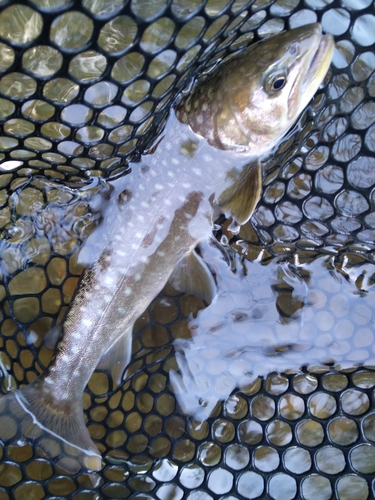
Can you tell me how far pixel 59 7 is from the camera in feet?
4.39

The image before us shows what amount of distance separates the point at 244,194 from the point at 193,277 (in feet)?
1.41

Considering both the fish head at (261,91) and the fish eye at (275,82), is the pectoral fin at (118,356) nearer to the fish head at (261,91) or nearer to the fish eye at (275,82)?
the fish head at (261,91)

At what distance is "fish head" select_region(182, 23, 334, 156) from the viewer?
161 cm

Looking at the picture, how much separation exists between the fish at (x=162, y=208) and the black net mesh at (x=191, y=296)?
3.7 inches

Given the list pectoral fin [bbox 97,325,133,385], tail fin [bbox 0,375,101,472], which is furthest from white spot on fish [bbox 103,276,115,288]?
tail fin [bbox 0,375,101,472]

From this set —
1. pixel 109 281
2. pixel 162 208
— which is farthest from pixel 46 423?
pixel 162 208

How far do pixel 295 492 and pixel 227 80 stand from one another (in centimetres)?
161

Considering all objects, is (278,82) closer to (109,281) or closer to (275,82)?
(275,82)

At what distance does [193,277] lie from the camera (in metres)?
2.03

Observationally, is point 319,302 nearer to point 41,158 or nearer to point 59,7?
point 41,158

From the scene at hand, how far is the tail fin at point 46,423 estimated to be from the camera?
1771mm

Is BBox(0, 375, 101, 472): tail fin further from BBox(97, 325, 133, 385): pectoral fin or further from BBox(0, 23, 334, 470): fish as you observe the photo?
BBox(97, 325, 133, 385): pectoral fin

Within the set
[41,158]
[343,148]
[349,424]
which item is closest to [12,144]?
[41,158]

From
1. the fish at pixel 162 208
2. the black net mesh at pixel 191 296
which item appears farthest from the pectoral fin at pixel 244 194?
the black net mesh at pixel 191 296
